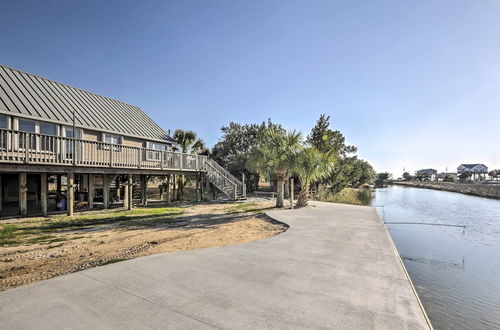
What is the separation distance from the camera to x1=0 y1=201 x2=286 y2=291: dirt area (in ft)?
18.9

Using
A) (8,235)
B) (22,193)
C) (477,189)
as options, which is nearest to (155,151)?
(22,193)

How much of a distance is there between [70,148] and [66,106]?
199 inches

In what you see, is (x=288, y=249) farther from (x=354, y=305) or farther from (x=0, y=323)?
(x=0, y=323)

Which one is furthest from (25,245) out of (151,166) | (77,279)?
(151,166)

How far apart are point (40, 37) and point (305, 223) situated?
1977 centimetres

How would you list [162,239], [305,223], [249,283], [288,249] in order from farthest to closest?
[305,223] → [162,239] → [288,249] → [249,283]

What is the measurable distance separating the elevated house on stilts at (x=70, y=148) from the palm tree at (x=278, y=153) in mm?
4423

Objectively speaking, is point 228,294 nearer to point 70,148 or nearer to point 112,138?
point 70,148

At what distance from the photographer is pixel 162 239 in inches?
322

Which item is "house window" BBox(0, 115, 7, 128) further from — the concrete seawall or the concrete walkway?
the concrete seawall

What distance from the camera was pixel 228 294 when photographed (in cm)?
399

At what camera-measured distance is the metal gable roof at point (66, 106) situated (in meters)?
13.3

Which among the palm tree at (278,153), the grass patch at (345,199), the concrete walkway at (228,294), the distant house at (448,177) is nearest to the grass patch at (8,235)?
the concrete walkway at (228,294)

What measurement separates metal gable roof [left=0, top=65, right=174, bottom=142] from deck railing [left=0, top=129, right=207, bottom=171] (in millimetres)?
1834
